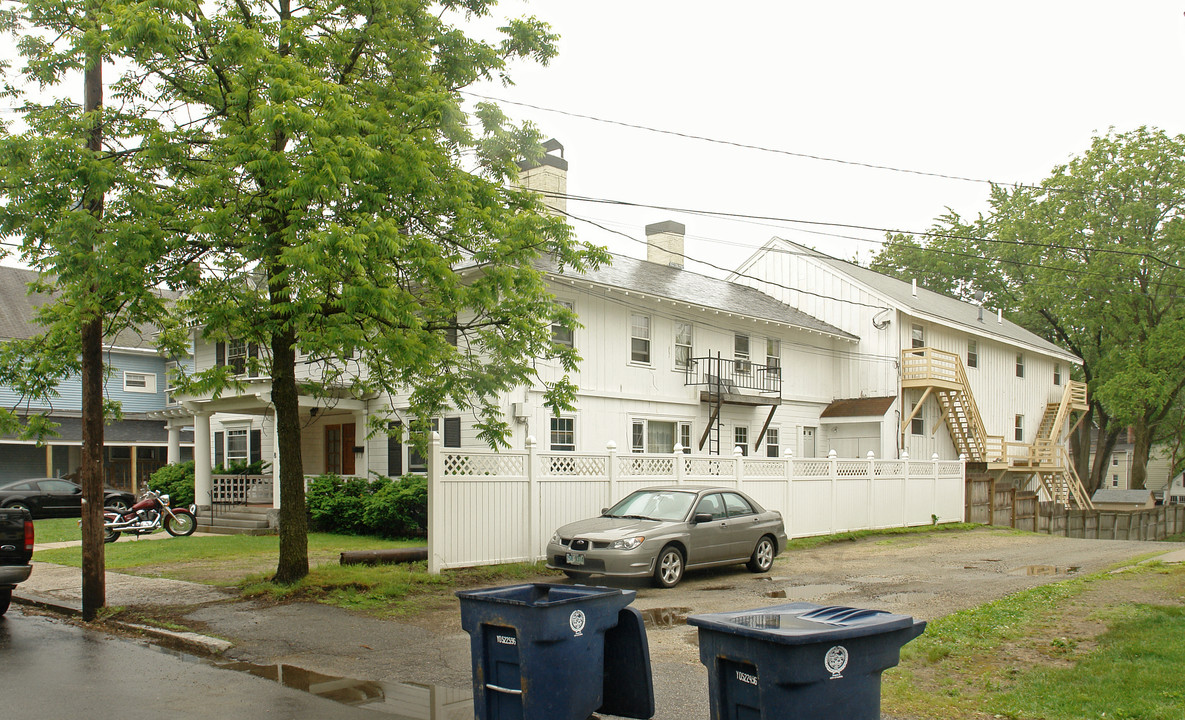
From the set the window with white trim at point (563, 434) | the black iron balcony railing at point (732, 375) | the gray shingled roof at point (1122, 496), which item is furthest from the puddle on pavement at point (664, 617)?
the gray shingled roof at point (1122, 496)

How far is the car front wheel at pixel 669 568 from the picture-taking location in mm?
12836

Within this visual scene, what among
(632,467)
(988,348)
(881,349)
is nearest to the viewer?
(632,467)

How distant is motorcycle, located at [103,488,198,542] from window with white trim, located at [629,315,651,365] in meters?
11.1

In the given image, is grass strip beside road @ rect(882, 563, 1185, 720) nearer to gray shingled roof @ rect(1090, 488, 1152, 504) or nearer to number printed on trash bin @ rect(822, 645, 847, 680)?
number printed on trash bin @ rect(822, 645, 847, 680)

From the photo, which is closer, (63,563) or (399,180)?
(399,180)

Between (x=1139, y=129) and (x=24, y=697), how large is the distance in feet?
148

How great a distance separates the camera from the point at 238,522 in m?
22.3

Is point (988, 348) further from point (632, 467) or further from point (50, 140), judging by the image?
point (50, 140)

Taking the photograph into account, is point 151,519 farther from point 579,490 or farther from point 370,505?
point 579,490

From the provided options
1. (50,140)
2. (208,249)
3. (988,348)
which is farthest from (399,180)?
(988,348)

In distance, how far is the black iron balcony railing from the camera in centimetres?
2420

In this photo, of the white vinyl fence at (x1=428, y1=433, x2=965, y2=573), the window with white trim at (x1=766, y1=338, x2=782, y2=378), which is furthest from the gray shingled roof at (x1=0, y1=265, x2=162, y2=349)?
the white vinyl fence at (x1=428, y1=433, x2=965, y2=573)

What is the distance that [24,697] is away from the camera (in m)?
7.02

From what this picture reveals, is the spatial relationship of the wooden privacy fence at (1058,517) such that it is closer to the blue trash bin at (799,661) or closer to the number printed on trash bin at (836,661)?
the blue trash bin at (799,661)
